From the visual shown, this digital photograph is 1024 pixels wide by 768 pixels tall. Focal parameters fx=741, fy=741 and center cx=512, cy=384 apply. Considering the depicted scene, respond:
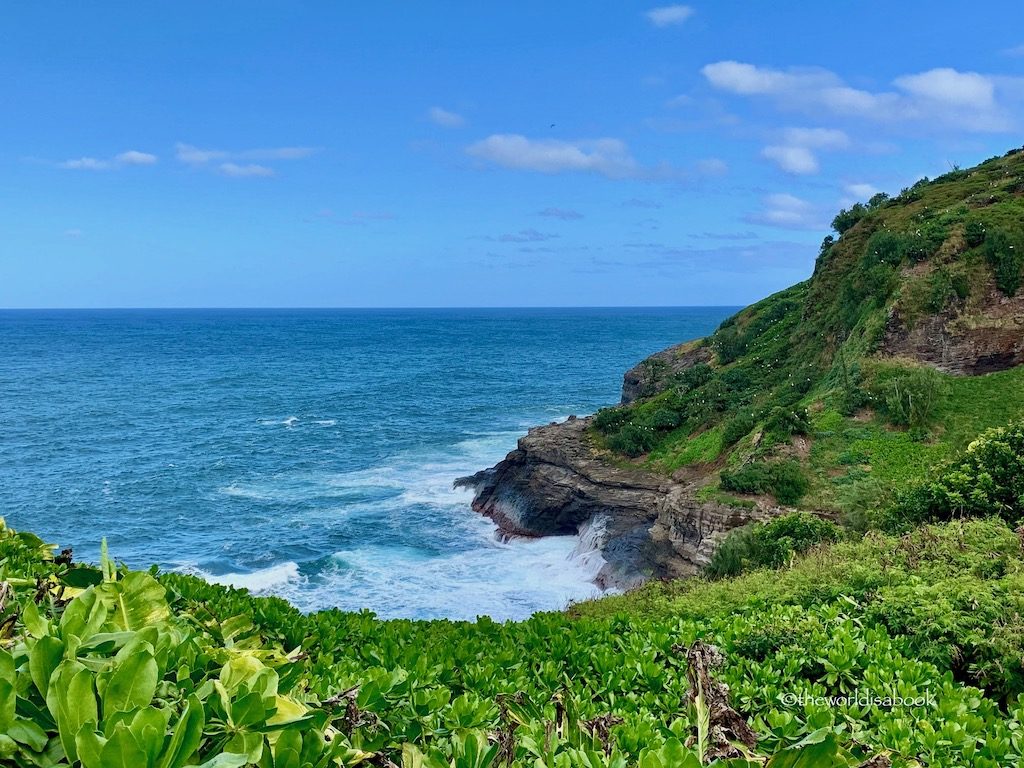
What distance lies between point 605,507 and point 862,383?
10447mm

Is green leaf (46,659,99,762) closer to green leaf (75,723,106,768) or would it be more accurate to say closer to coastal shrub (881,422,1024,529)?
green leaf (75,723,106,768)

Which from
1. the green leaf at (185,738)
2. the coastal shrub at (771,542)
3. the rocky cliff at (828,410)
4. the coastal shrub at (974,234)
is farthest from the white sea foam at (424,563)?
the green leaf at (185,738)

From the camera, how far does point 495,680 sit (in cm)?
509

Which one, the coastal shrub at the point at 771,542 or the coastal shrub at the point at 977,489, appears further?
the coastal shrub at the point at 771,542

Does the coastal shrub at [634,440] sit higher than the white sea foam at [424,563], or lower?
higher

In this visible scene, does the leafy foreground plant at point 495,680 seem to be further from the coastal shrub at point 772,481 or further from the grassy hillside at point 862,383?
the coastal shrub at point 772,481

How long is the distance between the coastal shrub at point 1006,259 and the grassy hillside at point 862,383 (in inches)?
1.4

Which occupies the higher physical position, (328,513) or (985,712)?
(985,712)

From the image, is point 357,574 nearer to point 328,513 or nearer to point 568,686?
point 328,513

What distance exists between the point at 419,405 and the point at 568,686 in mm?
60780

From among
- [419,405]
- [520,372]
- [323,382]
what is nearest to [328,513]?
[419,405]

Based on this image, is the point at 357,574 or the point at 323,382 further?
the point at 323,382

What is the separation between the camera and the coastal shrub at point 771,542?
51.6 feet

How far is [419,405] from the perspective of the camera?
65312 mm
